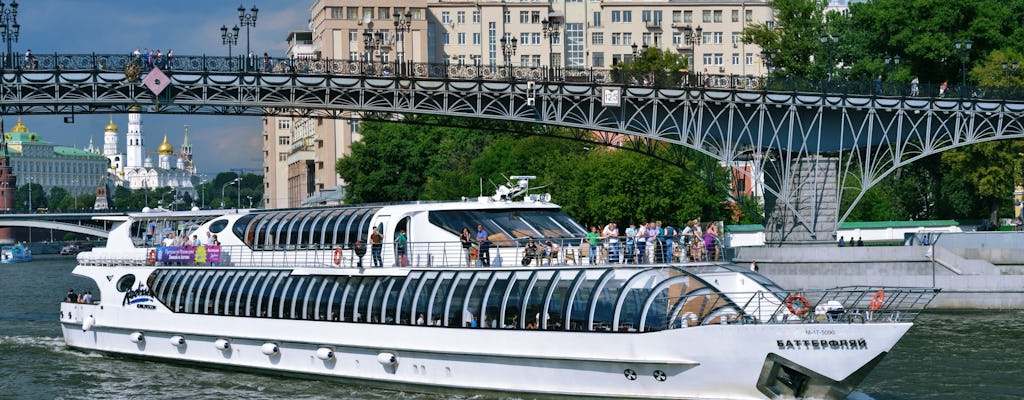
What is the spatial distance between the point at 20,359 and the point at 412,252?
15004mm

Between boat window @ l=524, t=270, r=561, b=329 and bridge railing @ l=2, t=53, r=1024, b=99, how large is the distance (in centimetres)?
3104

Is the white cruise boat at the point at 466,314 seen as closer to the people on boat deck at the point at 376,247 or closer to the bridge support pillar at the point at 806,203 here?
the people on boat deck at the point at 376,247

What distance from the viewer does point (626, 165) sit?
75250mm

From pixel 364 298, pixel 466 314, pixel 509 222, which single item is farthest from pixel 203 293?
pixel 466 314

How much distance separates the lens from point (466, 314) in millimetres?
31156

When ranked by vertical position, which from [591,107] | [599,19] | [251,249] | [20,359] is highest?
[599,19]

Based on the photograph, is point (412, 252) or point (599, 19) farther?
point (599, 19)

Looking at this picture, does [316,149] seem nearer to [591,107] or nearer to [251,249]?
[591,107]

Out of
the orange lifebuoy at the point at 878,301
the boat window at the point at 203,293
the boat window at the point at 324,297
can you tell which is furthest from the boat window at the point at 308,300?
the orange lifebuoy at the point at 878,301

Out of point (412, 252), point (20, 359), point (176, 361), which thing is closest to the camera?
point (412, 252)

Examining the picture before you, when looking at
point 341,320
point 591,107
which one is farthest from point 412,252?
point 591,107

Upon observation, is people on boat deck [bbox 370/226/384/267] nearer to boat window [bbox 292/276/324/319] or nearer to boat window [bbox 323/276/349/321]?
boat window [bbox 323/276/349/321]

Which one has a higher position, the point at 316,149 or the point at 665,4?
the point at 665,4

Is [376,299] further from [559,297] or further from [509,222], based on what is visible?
[559,297]
